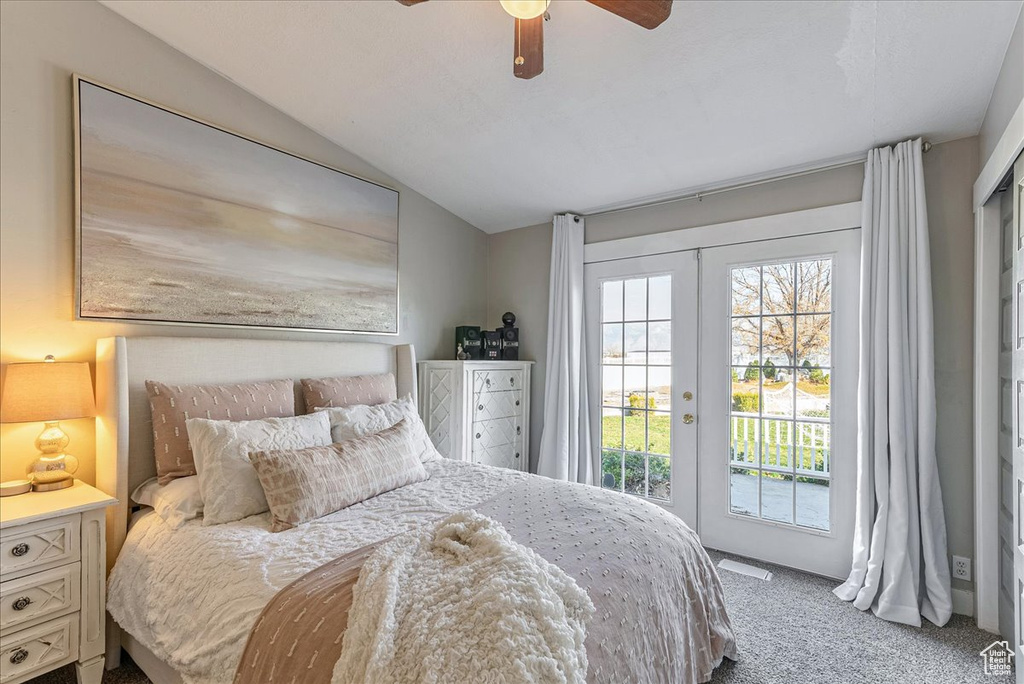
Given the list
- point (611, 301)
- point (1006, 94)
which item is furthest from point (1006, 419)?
point (611, 301)

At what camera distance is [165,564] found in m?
1.63

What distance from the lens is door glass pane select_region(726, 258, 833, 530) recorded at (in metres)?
2.72

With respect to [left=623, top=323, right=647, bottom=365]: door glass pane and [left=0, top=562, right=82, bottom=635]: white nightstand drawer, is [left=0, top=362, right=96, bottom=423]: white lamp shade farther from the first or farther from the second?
[left=623, top=323, right=647, bottom=365]: door glass pane

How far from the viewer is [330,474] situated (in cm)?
186

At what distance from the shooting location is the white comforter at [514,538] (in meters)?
1.31

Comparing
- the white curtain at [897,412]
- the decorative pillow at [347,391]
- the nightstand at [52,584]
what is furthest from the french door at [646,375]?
the nightstand at [52,584]

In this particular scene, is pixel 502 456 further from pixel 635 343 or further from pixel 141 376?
pixel 141 376

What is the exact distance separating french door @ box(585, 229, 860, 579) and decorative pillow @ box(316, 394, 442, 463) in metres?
1.43

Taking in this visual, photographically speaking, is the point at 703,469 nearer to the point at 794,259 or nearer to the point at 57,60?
the point at 794,259

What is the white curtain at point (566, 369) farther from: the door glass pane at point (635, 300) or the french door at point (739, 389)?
the door glass pane at point (635, 300)

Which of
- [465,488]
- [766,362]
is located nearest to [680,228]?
[766,362]

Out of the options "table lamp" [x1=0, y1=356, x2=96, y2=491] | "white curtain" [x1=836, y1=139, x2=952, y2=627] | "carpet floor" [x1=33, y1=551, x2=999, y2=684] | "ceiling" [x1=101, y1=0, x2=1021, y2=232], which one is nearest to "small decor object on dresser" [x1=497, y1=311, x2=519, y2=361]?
"ceiling" [x1=101, y1=0, x2=1021, y2=232]

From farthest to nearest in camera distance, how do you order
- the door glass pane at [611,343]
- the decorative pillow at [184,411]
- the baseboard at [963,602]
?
1. the door glass pane at [611,343]
2. the baseboard at [963,602]
3. the decorative pillow at [184,411]

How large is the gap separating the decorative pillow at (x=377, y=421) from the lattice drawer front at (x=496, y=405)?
25.1 inches
